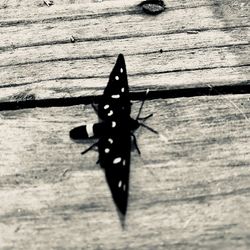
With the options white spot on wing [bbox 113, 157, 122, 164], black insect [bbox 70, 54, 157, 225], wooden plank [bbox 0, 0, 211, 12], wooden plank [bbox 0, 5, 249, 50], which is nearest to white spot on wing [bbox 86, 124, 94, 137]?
black insect [bbox 70, 54, 157, 225]

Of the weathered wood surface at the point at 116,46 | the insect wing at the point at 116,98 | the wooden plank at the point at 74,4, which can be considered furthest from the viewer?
the wooden plank at the point at 74,4

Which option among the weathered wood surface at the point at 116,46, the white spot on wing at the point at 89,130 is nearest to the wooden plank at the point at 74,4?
the weathered wood surface at the point at 116,46

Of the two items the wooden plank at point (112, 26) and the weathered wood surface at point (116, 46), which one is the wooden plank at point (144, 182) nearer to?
the weathered wood surface at point (116, 46)

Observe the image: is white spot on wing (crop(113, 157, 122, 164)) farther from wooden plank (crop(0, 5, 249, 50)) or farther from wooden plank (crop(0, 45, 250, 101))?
wooden plank (crop(0, 5, 249, 50))

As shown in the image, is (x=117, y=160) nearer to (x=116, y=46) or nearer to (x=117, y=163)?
(x=117, y=163)

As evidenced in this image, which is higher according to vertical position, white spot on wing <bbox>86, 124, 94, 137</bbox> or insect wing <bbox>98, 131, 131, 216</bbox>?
white spot on wing <bbox>86, 124, 94, 137</bbox>

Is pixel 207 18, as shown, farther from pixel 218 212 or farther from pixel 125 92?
pixel 218 212

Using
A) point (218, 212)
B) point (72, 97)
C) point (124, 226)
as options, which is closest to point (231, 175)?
point (218, 212)

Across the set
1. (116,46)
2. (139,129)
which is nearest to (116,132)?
(139,129)
